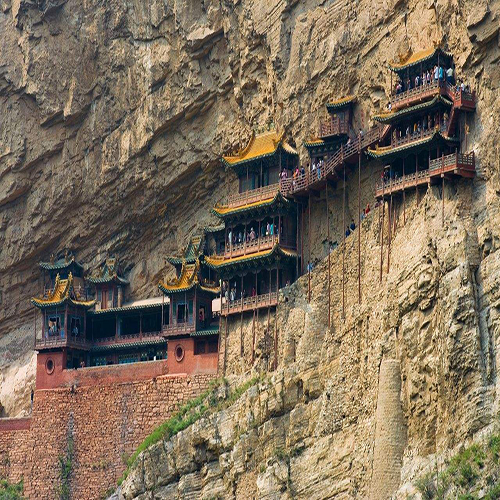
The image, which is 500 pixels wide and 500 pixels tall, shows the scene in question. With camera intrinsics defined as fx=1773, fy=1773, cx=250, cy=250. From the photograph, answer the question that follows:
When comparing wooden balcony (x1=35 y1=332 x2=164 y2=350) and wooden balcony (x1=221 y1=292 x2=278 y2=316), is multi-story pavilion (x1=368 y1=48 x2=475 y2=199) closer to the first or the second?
wooden balcony (x1=221 y1=292 x2=278 y2=316)

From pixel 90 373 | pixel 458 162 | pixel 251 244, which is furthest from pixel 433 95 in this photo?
pixel 90 373

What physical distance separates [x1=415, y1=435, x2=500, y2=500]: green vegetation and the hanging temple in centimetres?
1305

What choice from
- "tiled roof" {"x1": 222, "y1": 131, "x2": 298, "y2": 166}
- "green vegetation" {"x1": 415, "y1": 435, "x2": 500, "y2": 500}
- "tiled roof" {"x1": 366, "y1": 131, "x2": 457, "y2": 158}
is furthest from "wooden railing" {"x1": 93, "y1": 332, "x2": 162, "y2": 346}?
"green vegetation" {"x1": 415, "y1": 435, "x2": 500, "y2": 500}

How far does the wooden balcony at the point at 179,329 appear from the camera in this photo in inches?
3137

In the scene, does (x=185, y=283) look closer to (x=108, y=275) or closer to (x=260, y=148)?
(x=260, y=148)

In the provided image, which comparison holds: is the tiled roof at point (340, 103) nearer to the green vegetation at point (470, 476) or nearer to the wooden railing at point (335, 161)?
the wooden railing at point (335, 161)

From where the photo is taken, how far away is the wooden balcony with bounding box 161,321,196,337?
261 feet

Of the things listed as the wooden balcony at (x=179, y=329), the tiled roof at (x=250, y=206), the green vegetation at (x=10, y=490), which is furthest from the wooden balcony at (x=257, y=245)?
the green vegetation at (x=10, y=490)

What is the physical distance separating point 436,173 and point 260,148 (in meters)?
14.9

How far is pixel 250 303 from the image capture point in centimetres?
7638

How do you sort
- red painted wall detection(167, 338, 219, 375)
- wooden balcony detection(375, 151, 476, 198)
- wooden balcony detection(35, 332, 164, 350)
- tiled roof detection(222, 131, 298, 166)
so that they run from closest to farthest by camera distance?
wooden balcony detection(375, 151, 476, 198) → red painted wall detection(167, 338, 219, 375) → tiled roof detection(222, 131, 298, 166) → wooden balcony detection(35, 332, 164, 350)

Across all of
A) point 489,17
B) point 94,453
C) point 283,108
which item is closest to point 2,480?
point 94,453

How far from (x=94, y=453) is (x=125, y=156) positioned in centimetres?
1568

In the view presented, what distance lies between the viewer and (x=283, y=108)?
7969cm
